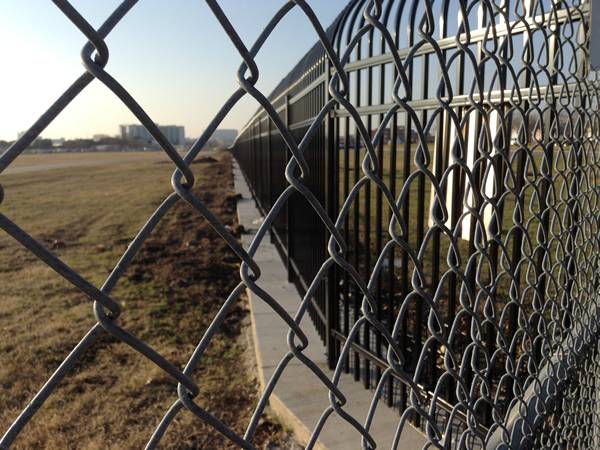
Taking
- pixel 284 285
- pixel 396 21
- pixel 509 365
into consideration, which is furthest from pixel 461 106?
pixel 284 285

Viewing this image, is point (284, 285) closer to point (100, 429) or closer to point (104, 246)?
point (100, 429)

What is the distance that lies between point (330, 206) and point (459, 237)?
1806 millimetres

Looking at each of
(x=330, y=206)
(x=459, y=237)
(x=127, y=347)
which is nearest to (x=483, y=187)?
(x=459, y=237)

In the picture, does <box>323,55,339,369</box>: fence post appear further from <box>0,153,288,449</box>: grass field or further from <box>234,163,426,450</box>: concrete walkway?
<box>0,153,288,449</box>: grass field

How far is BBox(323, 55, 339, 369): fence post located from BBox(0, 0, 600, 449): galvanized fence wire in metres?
0.70

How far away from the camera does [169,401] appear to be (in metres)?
4.10

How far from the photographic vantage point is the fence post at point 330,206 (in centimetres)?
360

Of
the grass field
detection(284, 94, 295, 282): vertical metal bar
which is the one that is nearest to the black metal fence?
the grass field

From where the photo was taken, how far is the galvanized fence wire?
0.83 meters

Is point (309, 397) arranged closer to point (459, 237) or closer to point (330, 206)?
point (330, 206)

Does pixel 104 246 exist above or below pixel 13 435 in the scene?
below

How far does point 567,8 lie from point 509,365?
1346mm

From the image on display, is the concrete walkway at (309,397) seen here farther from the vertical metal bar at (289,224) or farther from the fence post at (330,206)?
the vertical metal bar at (289,224)

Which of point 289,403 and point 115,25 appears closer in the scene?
point 115,25
